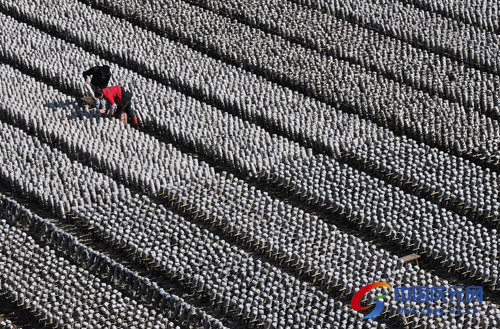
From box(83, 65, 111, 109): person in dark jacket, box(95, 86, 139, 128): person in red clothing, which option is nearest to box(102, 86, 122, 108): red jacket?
box(95, 86, 139, 128): person in red clothing

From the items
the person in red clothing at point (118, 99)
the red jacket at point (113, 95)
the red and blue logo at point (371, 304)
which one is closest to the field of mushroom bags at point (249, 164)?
the red and blue logo at point (371, 304)

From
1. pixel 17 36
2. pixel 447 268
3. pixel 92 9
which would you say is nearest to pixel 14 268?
pixel 447 268

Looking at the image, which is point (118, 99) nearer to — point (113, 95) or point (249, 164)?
point (113, 95)

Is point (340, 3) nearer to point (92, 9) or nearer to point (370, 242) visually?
point (92, 9)

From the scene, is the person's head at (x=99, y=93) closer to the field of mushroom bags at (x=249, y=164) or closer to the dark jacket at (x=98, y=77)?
the dark jacket at (x=98, y=77)

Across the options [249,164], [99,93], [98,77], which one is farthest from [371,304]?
[98,77]

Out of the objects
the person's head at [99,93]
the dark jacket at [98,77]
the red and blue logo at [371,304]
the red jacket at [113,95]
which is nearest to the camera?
the red and blue logo at [371,304]

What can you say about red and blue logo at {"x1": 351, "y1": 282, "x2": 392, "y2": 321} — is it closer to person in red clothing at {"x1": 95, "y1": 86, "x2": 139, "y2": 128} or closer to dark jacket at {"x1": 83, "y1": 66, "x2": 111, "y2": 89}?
person in red clothing at {"x1": 95, "y1": 86, "x2": 139, "y2": 128}
